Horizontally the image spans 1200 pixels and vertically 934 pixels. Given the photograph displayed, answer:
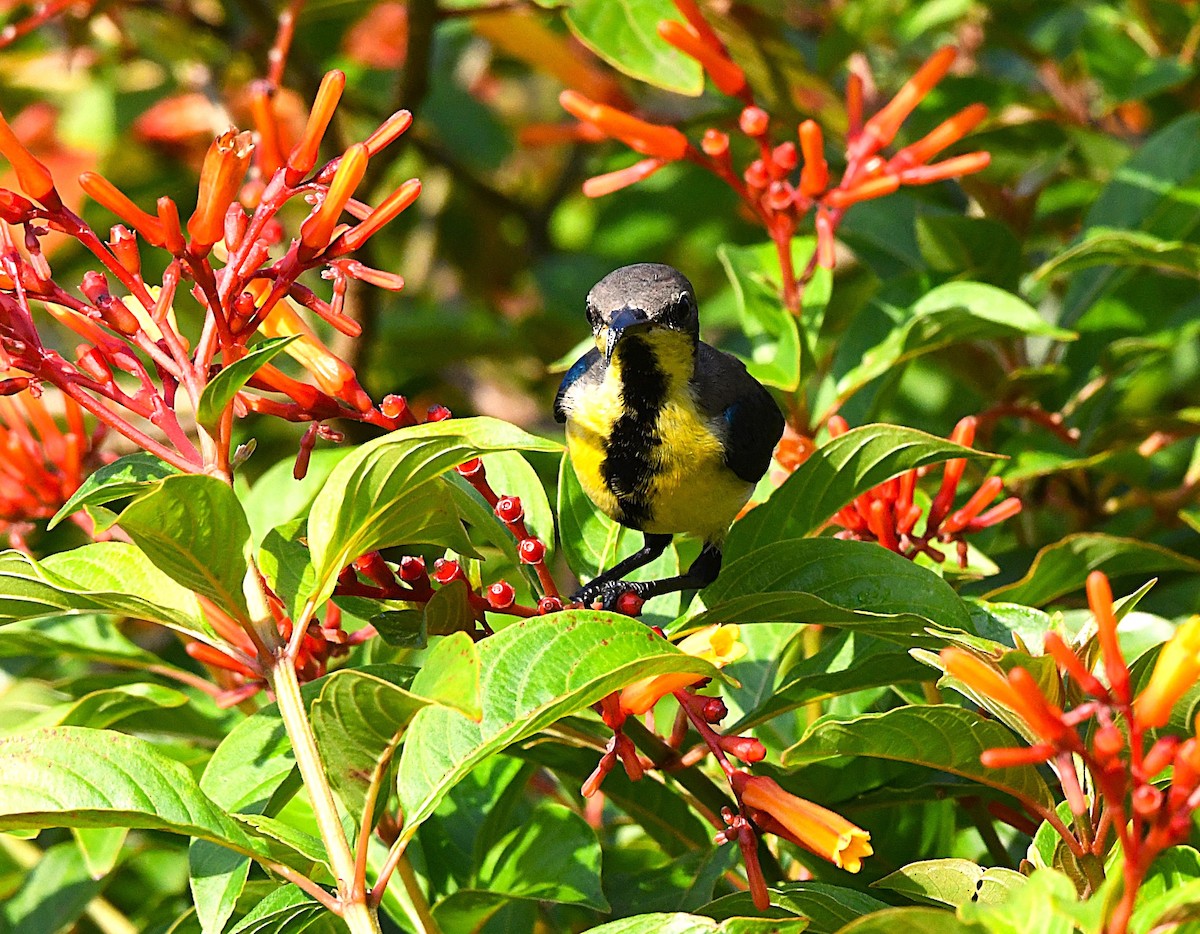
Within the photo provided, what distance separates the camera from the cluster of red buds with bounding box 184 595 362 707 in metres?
1.55

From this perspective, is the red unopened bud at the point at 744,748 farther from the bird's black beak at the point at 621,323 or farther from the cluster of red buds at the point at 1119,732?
the bird's black beak at the point at 621,323

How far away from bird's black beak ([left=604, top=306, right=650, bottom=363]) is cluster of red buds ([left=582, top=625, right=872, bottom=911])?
0.42m

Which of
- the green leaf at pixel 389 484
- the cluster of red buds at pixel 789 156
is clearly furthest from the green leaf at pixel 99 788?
the cluster of red buds at pixel 789 156

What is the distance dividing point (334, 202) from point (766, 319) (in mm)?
1031

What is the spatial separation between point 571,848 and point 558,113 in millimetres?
4434

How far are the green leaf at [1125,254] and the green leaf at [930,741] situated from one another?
1.08 metres

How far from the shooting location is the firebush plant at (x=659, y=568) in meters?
1.31

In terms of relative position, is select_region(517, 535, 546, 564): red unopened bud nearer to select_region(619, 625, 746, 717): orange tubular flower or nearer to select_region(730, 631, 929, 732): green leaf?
select_region(619, 625, 746, 717): orange tubular flower

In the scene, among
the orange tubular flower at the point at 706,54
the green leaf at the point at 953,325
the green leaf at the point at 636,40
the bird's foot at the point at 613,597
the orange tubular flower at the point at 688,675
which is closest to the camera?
the orange tubular flower at the point at 688,675

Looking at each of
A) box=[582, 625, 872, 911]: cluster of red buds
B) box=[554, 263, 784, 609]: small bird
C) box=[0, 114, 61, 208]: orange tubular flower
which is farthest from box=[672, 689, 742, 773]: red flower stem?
box=[0, 114, 61, 208]: orange tubular flower

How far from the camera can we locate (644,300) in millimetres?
1894

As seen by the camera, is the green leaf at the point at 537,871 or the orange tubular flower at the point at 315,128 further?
the green leaf at the point at 537,871

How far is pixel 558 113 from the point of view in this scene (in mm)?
5746

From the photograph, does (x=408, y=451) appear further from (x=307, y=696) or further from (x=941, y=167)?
(x=941, y=167)
